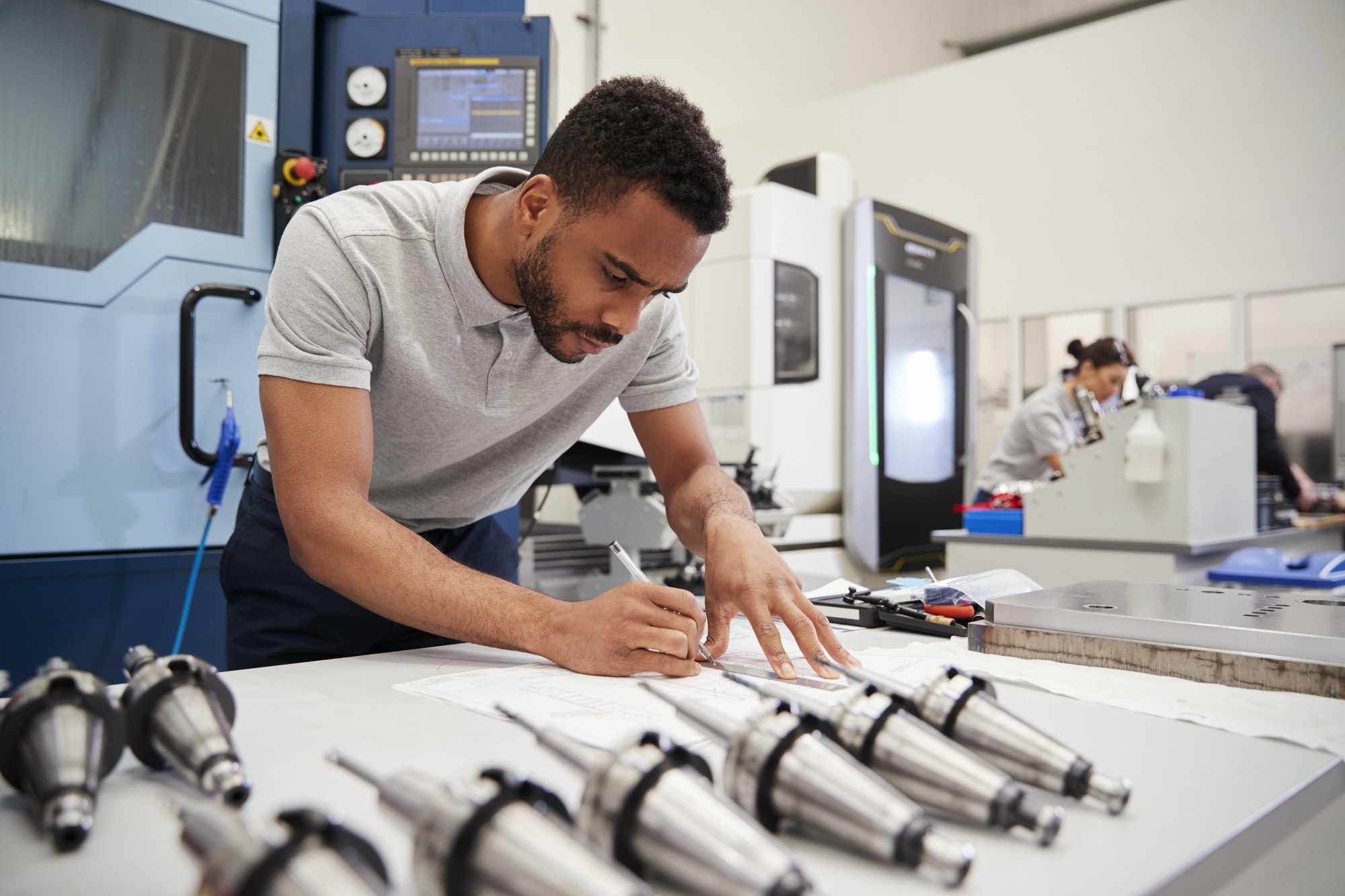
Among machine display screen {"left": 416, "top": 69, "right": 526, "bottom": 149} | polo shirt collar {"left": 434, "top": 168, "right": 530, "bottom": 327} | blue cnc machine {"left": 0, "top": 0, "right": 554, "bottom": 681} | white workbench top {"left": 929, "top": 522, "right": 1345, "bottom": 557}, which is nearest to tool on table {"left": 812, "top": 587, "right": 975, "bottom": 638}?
polo shirt collar {"left": 434, "top": 168, "right": 530, "bottom": 327}

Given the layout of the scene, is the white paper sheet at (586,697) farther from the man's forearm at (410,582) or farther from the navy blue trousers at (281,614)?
the navy blue trousers at (281,614)


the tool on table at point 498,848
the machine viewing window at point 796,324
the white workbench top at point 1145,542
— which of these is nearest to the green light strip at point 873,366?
the machine viewing window at point 796,324

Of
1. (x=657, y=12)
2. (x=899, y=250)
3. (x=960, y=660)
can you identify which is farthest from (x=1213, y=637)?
(x=657, y=12)

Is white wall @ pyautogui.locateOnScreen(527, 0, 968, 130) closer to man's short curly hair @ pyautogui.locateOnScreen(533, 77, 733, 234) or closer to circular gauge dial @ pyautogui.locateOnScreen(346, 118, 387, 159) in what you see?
circular gauge dial @ pyautogui.locateOnScreen(346, 118, 387, 159)

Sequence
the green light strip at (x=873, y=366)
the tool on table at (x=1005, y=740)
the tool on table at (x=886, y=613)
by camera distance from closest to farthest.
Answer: the tool on table at (x=1005, y=740) → the tool on table at (x=886, y=613) → the green light strip at (x=873, y=366)

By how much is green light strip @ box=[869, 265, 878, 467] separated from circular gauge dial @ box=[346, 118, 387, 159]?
217cm

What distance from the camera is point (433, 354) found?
1191 millimetres

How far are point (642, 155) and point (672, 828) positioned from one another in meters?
0.81

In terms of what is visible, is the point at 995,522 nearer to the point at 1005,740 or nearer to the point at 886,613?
the point at 886,613

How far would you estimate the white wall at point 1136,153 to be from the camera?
15.7 feet

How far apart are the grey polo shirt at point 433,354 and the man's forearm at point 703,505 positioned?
0.47 feet

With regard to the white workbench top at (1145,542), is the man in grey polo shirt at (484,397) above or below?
above

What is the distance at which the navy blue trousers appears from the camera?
1.30m

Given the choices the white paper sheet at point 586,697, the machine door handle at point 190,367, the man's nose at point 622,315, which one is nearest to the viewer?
the white paper sheet at point 586,697
